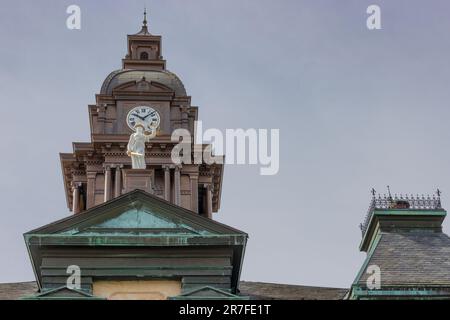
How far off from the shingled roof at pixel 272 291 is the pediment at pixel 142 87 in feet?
79.2

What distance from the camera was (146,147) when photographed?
2630 inches

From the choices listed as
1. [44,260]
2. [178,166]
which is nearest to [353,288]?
[44,260]

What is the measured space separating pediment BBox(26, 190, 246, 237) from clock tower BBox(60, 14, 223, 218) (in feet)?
75.3

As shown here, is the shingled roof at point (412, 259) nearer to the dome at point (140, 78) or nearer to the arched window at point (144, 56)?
the dome at point (140, 78)

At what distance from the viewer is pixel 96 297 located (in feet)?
126

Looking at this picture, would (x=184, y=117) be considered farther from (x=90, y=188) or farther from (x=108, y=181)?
(x=90, y=188)

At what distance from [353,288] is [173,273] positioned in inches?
233

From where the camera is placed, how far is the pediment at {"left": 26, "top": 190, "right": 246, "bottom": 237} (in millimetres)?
40406

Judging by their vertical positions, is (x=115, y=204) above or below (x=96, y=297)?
above

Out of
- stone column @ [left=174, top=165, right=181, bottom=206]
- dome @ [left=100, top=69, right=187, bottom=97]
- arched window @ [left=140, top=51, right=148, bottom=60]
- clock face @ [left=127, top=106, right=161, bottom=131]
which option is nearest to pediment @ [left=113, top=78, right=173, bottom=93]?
dome @ [left=100, top=69, right=187, bottom=97]

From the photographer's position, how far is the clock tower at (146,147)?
66.2 m
